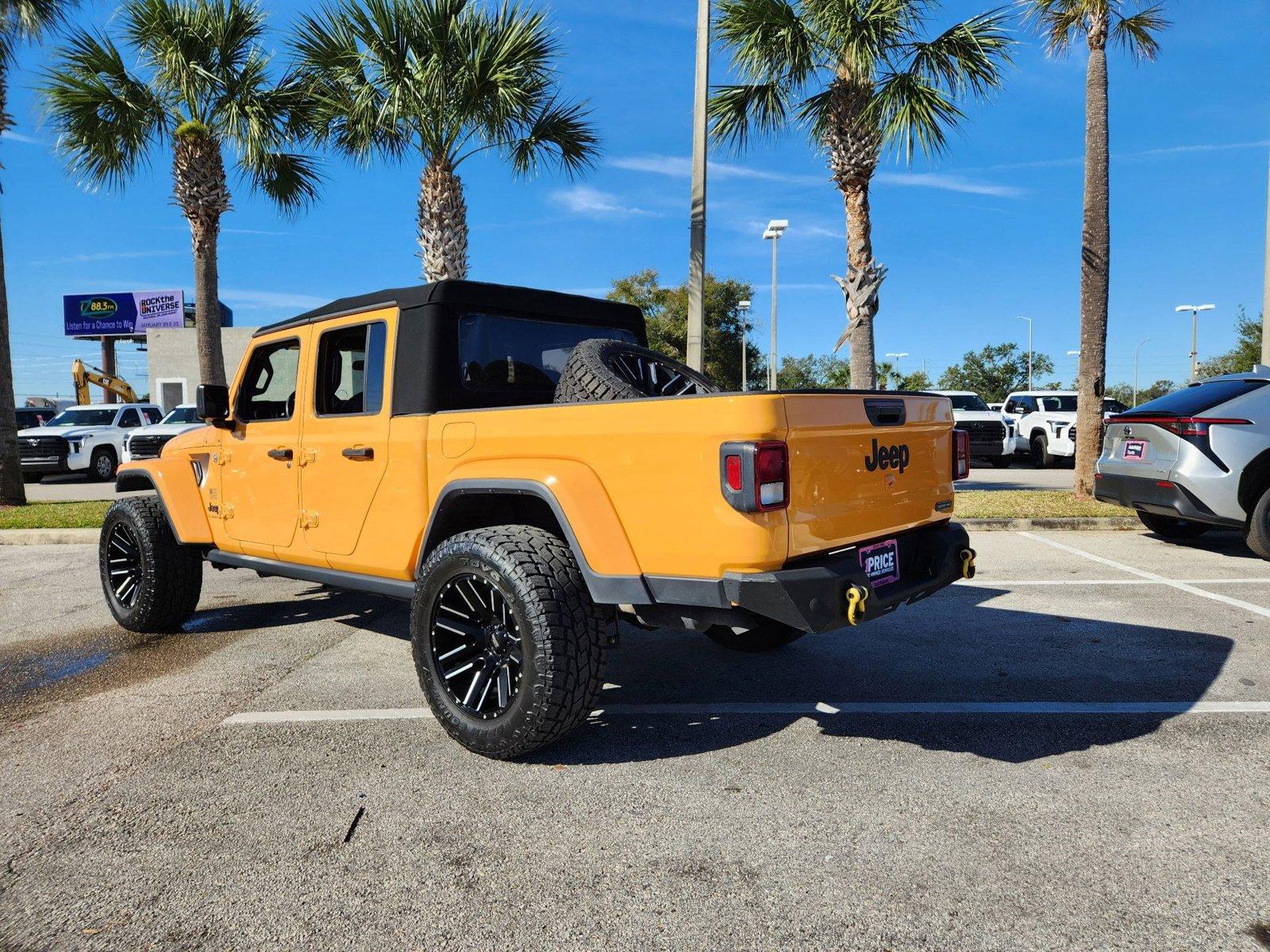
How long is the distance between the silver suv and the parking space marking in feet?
Result: 2.12

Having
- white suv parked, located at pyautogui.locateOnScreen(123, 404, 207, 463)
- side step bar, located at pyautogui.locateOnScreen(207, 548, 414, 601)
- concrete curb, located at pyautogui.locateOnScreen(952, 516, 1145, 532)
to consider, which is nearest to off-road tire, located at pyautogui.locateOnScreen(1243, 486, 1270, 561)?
concrete curb, located at pyautogui.locateOnScreen(952, 516, 1145, 532)

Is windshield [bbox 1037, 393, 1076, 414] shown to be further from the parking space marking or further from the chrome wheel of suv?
the chrome wheel of suv

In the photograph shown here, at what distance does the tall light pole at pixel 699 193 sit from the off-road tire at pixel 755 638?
17.4 feet

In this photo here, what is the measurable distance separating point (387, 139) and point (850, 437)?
39.4 ft

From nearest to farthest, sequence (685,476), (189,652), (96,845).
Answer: (96,845) → (685,476) → (189,652)

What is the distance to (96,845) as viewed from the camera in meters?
2.68

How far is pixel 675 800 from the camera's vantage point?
2.95 metres

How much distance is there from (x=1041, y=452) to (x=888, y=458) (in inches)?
757

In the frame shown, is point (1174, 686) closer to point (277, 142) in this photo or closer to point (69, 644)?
point (69, 644)

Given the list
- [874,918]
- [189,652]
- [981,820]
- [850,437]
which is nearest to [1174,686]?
[981,820]

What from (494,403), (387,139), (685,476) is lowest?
(685,476)

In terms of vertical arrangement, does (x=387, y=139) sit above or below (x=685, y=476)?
above

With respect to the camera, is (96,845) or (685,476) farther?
(685,476)

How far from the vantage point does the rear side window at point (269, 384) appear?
4.62m
